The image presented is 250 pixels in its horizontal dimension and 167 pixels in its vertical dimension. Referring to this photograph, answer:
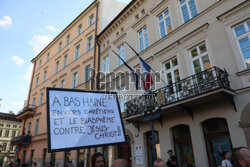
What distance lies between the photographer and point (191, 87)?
8.62 metres

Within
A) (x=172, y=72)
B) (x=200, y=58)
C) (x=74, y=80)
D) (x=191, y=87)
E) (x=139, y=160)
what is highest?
(x=74, y=80)

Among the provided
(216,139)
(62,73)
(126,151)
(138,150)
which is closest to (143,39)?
(138,150)

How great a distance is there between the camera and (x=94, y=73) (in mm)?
17938

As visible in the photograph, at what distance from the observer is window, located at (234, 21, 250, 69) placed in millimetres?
7625

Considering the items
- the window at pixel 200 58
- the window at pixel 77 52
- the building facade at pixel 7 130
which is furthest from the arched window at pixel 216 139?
the building facade at pixel 7 130

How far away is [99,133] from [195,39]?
812cm

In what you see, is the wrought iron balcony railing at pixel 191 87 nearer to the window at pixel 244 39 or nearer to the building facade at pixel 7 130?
the window at pixel 244 39

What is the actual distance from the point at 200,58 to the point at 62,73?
1877 cm

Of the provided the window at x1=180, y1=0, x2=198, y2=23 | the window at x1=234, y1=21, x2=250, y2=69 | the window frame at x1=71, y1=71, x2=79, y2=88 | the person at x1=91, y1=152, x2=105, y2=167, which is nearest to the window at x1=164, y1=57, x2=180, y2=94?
the window at x1=180, y1=0, x2=198, y2=23

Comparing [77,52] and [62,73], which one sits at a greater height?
[77,52]

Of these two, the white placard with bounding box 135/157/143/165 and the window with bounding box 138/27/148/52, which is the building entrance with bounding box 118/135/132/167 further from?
the window with bounding box 138/27/148/52

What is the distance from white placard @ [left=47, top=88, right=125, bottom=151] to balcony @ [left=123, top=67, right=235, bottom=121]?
3917mm

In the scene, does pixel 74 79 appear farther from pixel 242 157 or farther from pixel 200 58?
pixel 242 157

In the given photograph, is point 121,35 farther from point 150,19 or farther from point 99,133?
point 99,133
